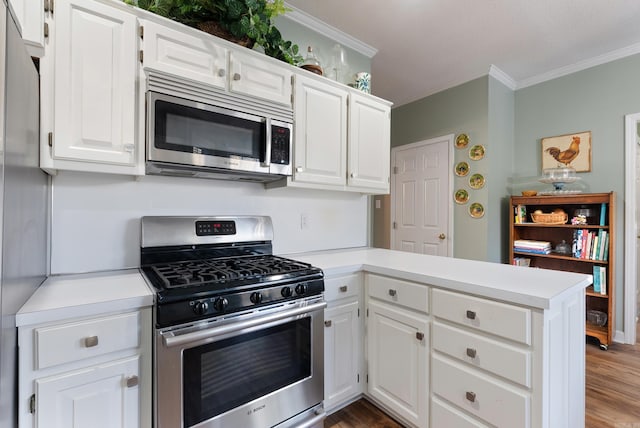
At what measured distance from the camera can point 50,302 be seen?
1.01 metres

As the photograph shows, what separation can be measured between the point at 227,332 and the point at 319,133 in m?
1.34

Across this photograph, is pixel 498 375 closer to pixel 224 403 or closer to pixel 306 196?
pixel 224 403

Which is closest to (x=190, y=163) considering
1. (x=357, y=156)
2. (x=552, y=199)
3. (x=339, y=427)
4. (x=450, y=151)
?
(x=357, y=156)

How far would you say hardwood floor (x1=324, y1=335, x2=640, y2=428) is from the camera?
172 centimetres

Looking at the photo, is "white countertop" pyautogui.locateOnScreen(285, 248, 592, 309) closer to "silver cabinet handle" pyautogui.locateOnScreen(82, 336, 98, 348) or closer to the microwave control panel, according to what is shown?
the microwave control panel

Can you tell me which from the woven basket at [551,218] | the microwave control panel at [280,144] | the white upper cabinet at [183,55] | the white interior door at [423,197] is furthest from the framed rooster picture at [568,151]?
the white upper cabinet at [183,55]

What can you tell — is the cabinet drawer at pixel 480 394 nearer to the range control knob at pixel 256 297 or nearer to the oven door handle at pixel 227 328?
the oven door handle at pixel 227 328

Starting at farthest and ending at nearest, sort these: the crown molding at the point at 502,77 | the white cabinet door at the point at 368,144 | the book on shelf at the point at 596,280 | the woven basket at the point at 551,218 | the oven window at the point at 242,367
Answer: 1. the crown molding at the point at 502,77
2. the woven basket at the point at 551,218
3. the book on shelf at the point at 596,280
4. the white cabinet door at the point at 368,144
5. the oven window at the point at 242,367

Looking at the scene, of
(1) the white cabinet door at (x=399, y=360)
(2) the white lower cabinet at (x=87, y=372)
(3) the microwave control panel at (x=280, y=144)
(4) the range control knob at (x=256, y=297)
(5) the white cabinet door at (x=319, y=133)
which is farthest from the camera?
(5) the white cabinet door at (x=319, y=133)

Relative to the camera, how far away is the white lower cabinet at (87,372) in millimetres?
938

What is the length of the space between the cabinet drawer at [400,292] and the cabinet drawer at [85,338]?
3.97 ft

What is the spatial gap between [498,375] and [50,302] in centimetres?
171

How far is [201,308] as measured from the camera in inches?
45.5

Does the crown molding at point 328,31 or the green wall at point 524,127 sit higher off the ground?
the crown molding at point 328,31
